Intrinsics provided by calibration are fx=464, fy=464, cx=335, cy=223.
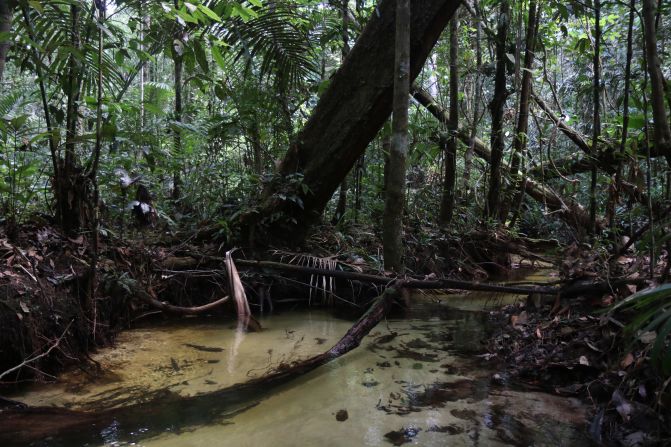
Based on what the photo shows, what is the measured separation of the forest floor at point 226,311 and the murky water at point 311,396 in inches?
6.0

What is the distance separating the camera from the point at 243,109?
580 centimetres

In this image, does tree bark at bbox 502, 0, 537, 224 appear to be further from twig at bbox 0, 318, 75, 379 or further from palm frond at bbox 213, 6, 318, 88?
twig at bbox 0, 318, 75, 379

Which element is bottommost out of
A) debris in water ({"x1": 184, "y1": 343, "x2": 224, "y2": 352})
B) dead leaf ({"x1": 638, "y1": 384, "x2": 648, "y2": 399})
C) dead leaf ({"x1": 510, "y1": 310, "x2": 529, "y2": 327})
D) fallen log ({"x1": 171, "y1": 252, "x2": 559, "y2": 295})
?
debris in water ({"x1": 184, "y1": 343, "x2": 224, "y2": 352})

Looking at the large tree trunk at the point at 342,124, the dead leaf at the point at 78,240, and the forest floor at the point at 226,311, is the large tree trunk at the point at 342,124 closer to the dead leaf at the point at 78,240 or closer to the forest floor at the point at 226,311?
the forest floor at the point at 226,311

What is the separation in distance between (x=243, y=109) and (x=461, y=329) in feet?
12.2

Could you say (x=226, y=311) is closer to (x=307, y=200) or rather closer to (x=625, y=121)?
(x=307, y=200)

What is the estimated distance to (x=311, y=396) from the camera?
2555 mm

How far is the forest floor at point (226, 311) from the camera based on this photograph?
211 centimetres

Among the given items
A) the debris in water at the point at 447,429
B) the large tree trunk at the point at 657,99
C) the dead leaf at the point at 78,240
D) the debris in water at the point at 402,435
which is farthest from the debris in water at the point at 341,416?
the dead leaf at the point at 78,240

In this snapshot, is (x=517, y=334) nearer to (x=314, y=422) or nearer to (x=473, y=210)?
(x=314, y=422)

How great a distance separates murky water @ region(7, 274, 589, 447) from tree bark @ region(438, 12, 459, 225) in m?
3.06

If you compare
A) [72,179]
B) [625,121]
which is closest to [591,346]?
[625,121]

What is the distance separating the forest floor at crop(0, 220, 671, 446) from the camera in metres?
2.11

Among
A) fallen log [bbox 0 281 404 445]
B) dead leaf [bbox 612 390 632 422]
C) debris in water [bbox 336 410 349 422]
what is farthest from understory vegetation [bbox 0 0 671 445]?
debris in water [bbox 336 410 349 422]
